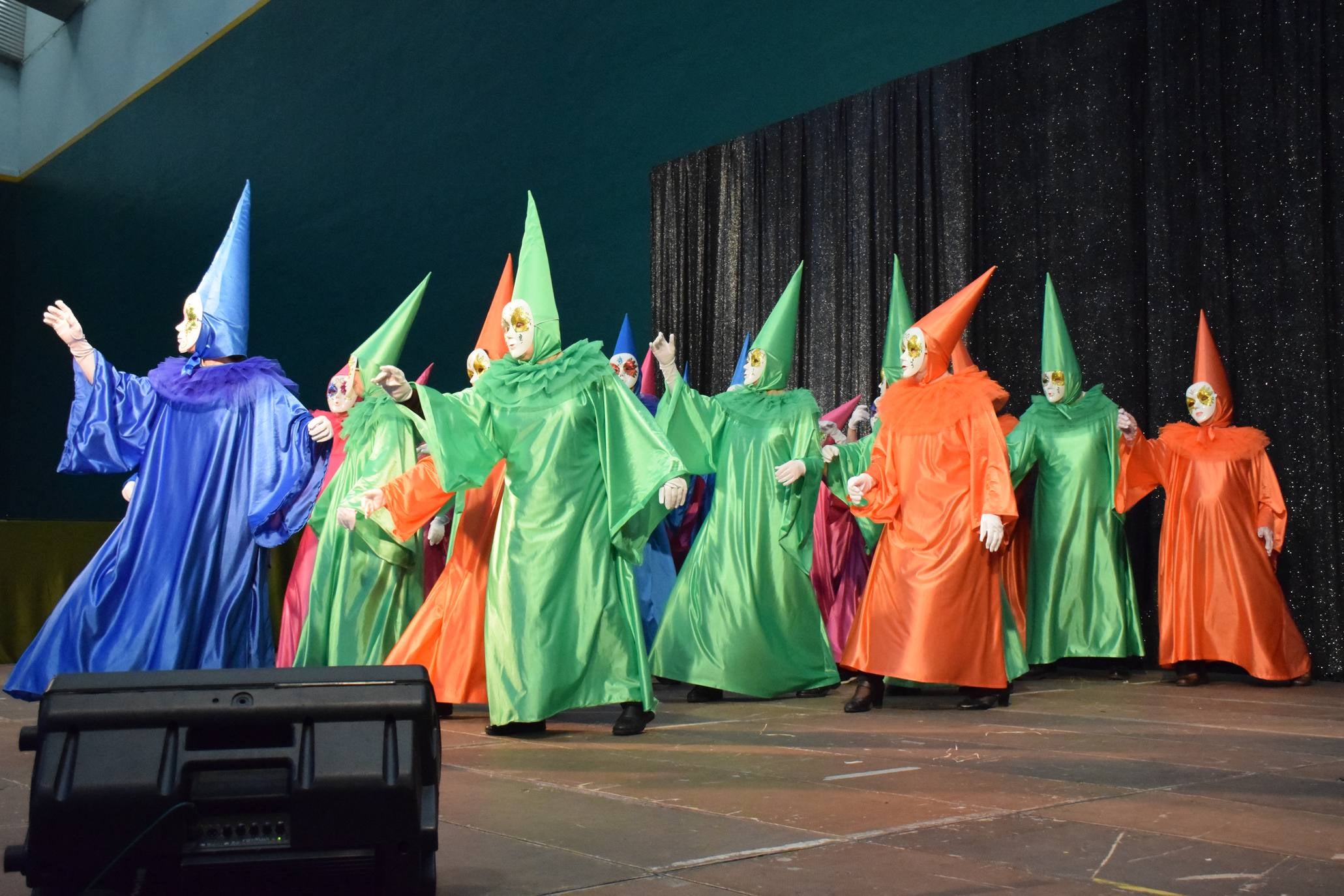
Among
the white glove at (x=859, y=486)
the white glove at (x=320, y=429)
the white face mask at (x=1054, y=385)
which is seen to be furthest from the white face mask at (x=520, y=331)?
the white face mask at (x=1054, y=385)

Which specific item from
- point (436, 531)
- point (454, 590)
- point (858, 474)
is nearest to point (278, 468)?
point (436, 531)

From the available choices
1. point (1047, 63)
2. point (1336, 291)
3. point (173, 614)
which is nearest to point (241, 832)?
point (173, 614)

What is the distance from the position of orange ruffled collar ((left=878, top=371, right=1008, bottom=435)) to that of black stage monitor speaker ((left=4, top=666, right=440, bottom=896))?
3.75 meters

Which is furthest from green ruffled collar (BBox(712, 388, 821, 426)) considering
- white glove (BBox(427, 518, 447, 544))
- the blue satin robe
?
the blue satin robe

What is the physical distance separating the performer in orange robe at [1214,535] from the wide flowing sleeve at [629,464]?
3.16 m

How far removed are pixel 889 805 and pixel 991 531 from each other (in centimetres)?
218

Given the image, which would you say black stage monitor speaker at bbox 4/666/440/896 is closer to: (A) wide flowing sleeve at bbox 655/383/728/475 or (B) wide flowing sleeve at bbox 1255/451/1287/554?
(A) wide flowing sleeve at bbox 655/383/728/475

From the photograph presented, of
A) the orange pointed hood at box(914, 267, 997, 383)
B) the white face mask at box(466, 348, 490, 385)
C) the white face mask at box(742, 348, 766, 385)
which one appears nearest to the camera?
the orange pointed hood at box(914, 267, 997, 383)

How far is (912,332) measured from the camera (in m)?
5.46

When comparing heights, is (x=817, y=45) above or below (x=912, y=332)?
above

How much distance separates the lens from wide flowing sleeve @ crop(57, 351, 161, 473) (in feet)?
16.5

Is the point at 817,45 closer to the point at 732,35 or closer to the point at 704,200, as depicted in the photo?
the point at 732,35

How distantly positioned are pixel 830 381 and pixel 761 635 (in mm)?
3758

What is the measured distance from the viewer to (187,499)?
500cm
